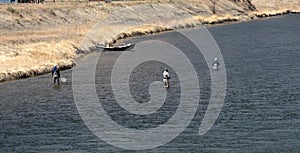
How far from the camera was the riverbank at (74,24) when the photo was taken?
2628 inches

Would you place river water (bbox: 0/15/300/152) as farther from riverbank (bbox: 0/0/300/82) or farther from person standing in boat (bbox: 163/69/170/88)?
riverbank (bbox: 0/0/300/82)

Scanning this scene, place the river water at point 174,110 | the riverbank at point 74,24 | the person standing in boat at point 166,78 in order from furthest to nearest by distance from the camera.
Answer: the riverbank at point 74,24 < the person standing in boat at point 166,78 < the river water at point 174,110

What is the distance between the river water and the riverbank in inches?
144

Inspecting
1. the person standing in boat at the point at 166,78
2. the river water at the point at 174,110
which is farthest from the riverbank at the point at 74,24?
the person standing in boat at the point at 166,78

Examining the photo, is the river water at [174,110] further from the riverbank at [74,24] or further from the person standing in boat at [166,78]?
the riverbank at [74,24]

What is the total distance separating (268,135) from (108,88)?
20.5 m

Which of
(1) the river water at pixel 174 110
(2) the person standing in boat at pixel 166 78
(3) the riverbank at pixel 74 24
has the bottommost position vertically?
(1) the river water at pixel 174 110

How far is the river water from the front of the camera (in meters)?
36.0

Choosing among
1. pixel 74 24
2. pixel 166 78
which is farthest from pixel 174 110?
pixel 74 24

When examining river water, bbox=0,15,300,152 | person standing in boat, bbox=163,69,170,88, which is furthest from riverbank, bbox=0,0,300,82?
person standing in boat, bbox=163,69,170,88

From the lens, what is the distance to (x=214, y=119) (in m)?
42.4

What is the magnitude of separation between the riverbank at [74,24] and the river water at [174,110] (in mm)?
3655

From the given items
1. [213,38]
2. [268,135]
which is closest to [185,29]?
[213,38]

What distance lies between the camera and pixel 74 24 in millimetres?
105188
